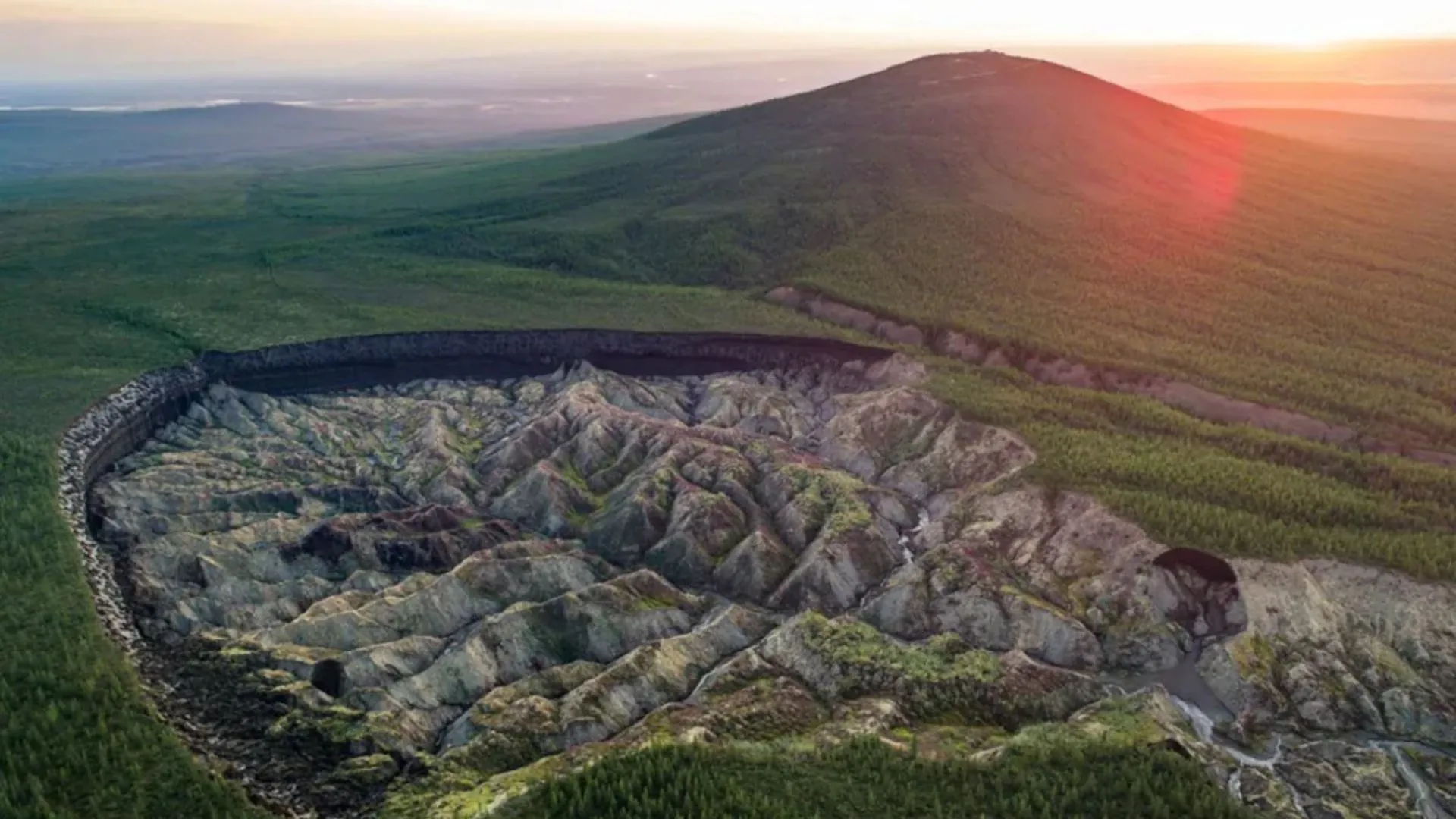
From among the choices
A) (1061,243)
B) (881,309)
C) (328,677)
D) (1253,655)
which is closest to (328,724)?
(328,677)

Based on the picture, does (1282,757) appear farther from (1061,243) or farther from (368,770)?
(1061,243)

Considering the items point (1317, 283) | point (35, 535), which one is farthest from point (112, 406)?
point (1317, 283)

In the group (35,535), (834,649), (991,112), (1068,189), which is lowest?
(834,649)

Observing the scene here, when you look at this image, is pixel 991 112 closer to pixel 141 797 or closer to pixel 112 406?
pixel 112 406

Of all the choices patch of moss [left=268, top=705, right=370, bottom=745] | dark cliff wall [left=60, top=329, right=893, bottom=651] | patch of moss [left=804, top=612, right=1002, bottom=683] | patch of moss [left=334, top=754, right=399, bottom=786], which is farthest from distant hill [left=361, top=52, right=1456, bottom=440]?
patch of moss [left=334, top=754, right=399, bottom=786]

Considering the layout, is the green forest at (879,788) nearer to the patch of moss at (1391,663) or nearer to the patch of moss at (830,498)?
the patch of moss at (1391,663)

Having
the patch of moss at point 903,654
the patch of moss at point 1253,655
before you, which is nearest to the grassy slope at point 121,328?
the patch of moss at point 903,654

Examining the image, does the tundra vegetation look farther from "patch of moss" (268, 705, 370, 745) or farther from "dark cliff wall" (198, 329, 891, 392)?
"patch of moss" (268, 705, 370, 745)
